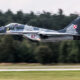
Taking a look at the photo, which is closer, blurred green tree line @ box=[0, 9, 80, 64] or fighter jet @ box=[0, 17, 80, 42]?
fighter jet @ box=[0, 17, 80, 42]

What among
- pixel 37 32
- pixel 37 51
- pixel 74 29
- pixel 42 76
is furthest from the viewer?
pixel 37 51

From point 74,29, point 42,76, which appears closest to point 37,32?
point 74,29

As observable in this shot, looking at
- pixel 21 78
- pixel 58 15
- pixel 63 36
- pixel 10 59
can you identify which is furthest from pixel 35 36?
pixel 58 15

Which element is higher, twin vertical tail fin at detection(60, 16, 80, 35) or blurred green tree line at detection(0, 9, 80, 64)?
twin vertical tail fin at detection(60, 16, 80, 35)

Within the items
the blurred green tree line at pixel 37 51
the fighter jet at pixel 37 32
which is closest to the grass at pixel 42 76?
the fighter jet at pixel 37 32

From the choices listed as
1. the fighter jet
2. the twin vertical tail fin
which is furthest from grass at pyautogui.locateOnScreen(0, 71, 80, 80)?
the twin vertical tail fin

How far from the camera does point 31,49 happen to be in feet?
173

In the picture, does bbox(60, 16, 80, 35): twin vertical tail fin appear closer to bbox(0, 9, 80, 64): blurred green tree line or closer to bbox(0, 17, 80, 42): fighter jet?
bbox(0, 17, 80, 42): fighter jet

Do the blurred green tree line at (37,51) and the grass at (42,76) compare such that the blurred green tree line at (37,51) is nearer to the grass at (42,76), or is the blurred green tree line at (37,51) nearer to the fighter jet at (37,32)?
the fighter jet at (37,32)

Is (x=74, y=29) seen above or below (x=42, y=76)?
above

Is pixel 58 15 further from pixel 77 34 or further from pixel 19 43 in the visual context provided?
pixel 77 34

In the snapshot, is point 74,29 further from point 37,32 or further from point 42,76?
point 42,76

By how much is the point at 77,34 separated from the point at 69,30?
4.46ft

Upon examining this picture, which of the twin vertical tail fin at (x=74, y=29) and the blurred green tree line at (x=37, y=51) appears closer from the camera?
the twin vertical tail fin at (x=74, y=29)
